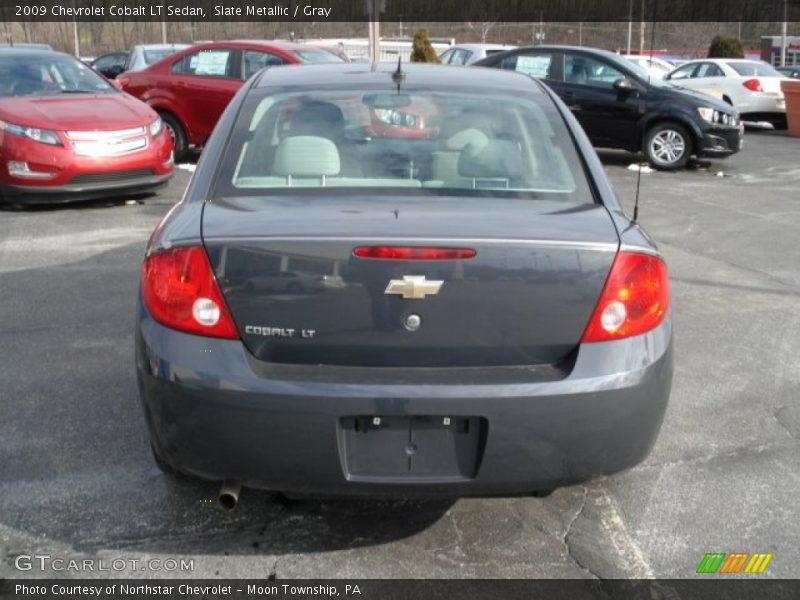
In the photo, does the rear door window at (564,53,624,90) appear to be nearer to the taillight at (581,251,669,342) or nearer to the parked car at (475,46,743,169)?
the parked car at (475,46,743,169)

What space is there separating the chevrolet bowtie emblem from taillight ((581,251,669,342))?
502 millimetres

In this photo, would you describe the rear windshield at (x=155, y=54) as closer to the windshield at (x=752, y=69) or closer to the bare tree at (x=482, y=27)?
the windshield at (x=752, y=69)

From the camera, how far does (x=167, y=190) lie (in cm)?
1022

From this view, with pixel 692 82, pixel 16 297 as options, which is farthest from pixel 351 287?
pixel 692 82

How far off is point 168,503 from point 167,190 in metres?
7.28

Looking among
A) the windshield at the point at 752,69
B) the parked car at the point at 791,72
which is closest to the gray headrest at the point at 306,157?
the windshield at the point at 752,69

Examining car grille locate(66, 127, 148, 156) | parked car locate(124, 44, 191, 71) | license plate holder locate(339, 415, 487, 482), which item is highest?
parked car locate(124, 44, 191, 71)

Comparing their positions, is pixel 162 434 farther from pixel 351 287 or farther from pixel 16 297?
pixel 16 297

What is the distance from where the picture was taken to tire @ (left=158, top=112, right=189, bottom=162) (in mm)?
12289

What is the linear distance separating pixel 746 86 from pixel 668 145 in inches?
272

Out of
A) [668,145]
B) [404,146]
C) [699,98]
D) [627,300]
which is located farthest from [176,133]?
[627,300]

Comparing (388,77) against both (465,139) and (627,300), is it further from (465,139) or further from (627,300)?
(627,300)

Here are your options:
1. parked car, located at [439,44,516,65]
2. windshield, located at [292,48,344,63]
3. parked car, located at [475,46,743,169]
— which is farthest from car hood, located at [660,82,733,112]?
parked car, located at [439,44,516,65]

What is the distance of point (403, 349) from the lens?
2.75 m
